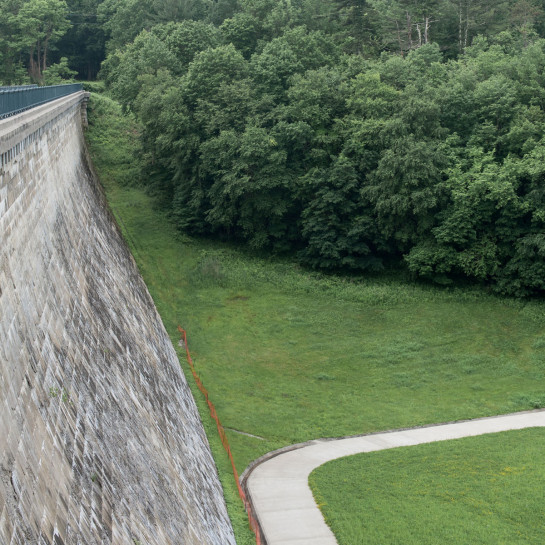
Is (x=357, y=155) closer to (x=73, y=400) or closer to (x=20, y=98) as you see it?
(x=20, y=98)

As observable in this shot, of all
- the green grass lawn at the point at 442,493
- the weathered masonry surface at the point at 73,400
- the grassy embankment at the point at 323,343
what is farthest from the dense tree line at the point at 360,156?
the weathered masonry surface at the point at 73,400

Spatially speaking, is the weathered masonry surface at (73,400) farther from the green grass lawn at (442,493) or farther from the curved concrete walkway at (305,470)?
the green grass lawn at (442,493)

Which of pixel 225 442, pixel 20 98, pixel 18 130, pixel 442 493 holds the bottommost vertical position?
pixel 442 493

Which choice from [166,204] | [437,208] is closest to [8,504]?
[437,208]

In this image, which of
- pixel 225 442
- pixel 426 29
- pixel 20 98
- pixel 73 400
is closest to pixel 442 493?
pixel 225 442

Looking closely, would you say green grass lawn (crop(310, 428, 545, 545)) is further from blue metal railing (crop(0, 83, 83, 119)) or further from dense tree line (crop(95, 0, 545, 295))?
blue metal railing (crop(0, 83, 83, 119))

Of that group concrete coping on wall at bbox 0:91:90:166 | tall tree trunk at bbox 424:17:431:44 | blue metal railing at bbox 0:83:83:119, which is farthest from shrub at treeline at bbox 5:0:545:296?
concrete coping on wall at bbox 0:91:90:166
